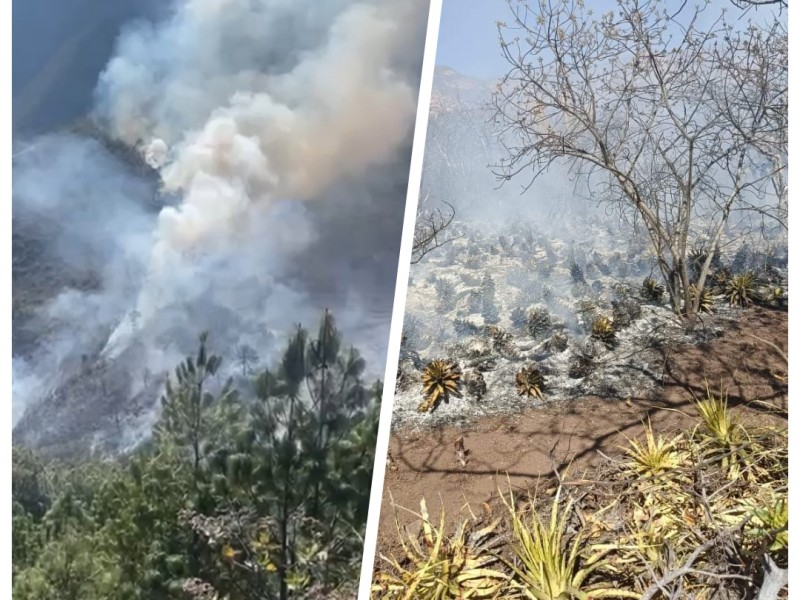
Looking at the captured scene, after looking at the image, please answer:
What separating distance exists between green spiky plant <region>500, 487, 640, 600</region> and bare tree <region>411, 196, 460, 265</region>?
95cm

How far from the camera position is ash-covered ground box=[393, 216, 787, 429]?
2459mm

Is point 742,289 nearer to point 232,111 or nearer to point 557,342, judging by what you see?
point 557,342

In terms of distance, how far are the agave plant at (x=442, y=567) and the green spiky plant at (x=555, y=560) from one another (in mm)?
83

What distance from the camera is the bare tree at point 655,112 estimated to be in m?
2.42

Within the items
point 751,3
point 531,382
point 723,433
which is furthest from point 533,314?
point 751,3

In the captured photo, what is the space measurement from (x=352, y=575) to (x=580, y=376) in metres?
1.09

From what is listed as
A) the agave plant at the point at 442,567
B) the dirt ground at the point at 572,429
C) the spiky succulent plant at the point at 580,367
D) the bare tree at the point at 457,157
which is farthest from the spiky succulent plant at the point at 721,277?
the agave plant at the point at 442,567

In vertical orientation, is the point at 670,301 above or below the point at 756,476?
above

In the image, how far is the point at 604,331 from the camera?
2465 millimetres

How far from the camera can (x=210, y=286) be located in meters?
2.31

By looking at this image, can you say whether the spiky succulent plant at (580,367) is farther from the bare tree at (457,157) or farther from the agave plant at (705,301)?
the bare tree at (457,157)
